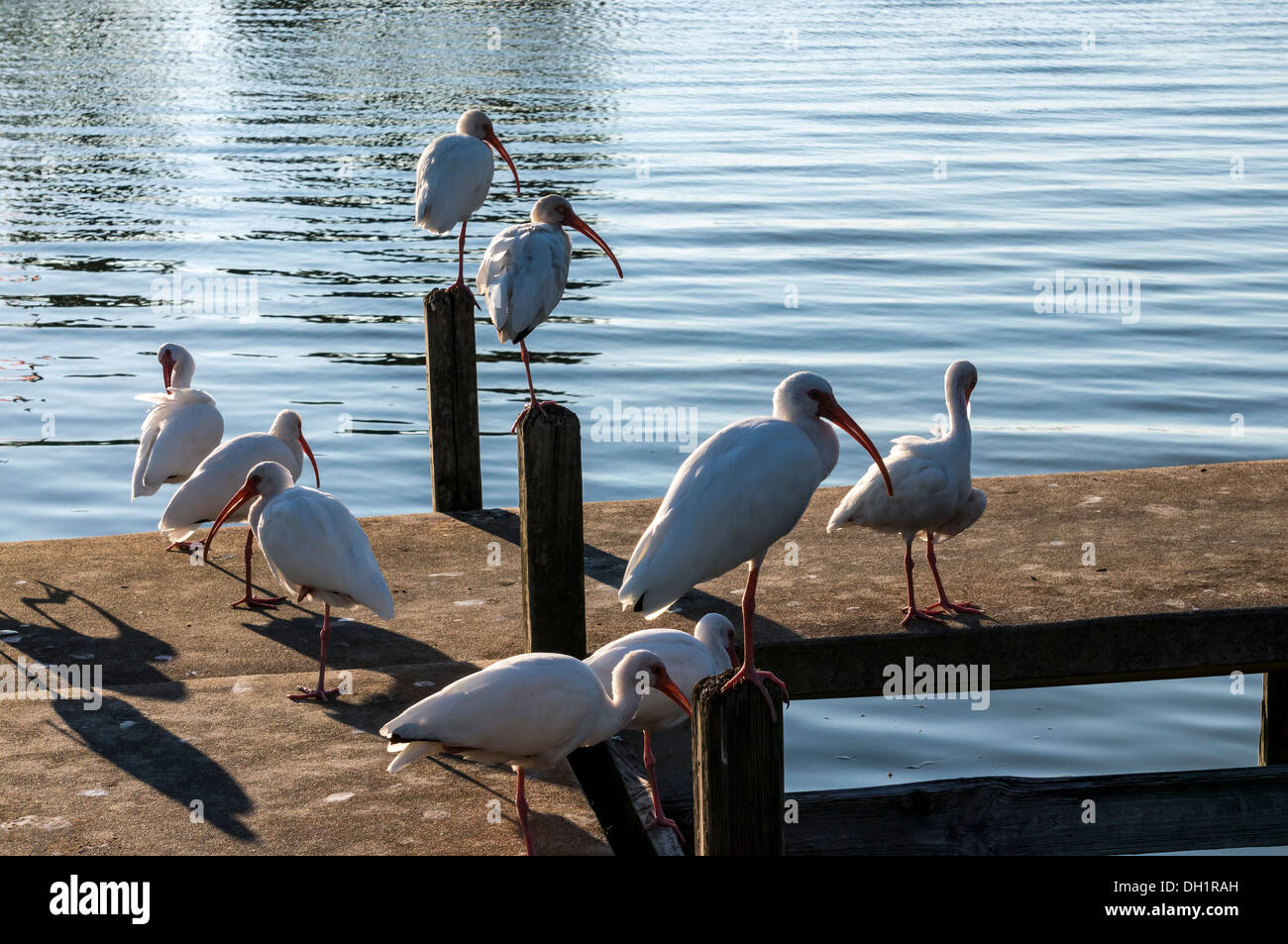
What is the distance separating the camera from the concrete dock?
543 centimetres

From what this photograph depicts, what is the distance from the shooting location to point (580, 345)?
1781cm

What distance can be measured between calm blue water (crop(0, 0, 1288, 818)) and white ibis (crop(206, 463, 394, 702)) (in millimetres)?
3265

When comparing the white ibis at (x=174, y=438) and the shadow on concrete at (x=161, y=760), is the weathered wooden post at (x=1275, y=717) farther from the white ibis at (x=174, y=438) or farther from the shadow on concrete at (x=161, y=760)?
the white ibis at (x=174, y=438)

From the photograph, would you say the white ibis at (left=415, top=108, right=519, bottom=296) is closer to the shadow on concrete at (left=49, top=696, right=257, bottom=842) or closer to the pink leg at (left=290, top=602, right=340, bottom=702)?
the pink leg at (left=290, top=602, right=340, bottom=702)

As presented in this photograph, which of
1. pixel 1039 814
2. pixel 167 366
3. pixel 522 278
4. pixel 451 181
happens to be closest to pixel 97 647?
pixel 522 278

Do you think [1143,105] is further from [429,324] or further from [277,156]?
[429,324]

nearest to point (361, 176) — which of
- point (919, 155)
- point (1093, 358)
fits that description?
point (919, 155)

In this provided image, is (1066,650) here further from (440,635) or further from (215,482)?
(215,482)

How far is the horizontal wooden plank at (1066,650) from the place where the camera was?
22.4 feet

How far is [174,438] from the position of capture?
29.0 feet

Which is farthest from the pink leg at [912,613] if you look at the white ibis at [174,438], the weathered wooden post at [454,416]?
the white ibis at [174,438]

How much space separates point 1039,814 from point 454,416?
4367 mm

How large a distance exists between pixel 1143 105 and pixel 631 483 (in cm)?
2141

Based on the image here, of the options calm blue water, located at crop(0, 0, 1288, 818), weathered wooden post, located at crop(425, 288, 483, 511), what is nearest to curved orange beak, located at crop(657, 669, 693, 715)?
calm blue water, located at crop(0, 0, 1288, 818)
